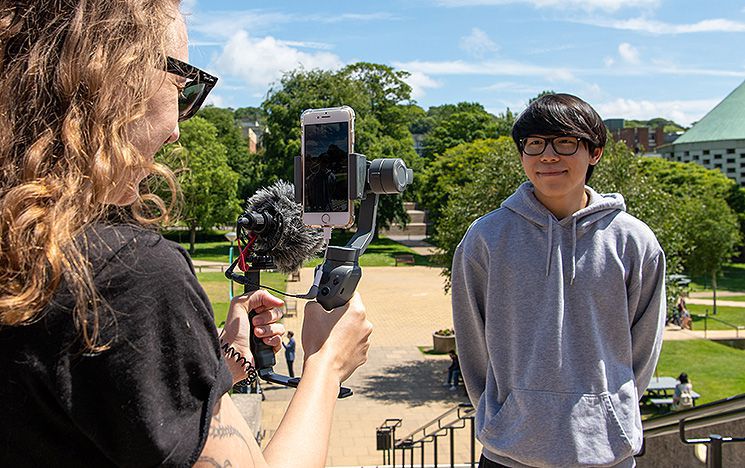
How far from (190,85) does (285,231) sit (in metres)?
0.95

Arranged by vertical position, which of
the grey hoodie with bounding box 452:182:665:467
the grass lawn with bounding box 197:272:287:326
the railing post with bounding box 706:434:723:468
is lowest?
the grass lawn with bounding box 197:272:287:326

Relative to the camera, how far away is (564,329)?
8.65 ft

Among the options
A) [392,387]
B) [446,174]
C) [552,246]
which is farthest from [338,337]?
[446,174]

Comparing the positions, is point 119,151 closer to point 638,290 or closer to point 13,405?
point 13,405

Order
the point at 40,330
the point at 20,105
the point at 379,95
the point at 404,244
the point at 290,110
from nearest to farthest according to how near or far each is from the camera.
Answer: the point at 40,330, the point at 20,105, the point at 290,110, the point at 379,95, the point at 404,244

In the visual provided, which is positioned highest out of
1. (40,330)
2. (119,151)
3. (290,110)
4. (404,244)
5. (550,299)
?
(290,110)

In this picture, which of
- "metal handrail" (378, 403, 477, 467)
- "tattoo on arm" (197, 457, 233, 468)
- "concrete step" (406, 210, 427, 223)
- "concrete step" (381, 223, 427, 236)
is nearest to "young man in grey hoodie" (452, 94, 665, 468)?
"tattoo on arm" (197, 457, 233, 468)

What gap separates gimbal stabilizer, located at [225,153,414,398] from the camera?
1771 mm

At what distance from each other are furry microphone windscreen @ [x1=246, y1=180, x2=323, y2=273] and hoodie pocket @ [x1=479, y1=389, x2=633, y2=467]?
969 mm

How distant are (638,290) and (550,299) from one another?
33cm

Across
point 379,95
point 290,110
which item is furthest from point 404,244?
point 290,110

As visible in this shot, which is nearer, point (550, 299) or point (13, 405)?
point (13, 405)

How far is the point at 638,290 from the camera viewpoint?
2.67 meters

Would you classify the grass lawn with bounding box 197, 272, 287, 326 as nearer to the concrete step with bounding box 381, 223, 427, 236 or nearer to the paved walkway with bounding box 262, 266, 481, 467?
the paved walkway with bounding box 262, 266, 481, 467
